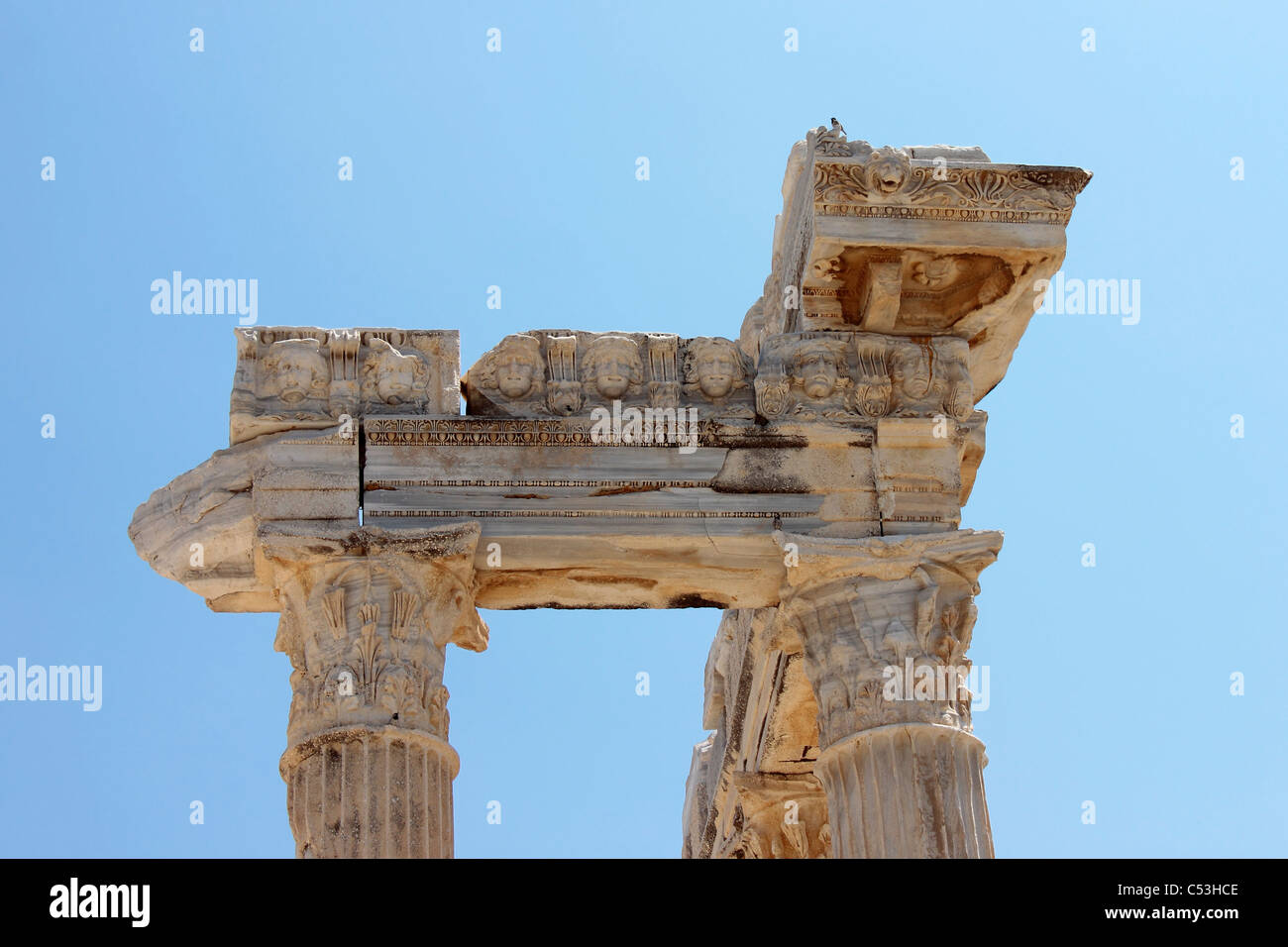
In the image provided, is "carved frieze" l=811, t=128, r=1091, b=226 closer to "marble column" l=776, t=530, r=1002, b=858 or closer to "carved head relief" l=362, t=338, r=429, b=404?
"marble column" l=776, t=530, r=1002, b=858

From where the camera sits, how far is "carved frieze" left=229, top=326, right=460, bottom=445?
2153 cm

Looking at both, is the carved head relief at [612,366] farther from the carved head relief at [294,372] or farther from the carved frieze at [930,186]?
the carved head relief at [294,372]

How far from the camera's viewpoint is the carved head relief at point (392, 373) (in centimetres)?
2173

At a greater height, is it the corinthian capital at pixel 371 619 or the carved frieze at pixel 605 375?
the carved frieze at pixel 605 375

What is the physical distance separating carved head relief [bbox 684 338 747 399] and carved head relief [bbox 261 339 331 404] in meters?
3.26

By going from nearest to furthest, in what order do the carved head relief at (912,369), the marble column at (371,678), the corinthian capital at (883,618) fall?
the marble column at (371,678) → the corinthian capital at (883,618) → the carved head relief at (912,369)

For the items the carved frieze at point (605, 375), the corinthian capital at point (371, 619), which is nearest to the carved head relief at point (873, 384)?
the carved frieze at point (605, 375)

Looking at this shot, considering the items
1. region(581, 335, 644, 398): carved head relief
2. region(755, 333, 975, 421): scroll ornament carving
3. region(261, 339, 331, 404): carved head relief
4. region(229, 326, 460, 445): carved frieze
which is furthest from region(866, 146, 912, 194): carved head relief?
region(261, 339, 331, 404): carved head relief

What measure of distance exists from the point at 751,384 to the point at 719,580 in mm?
1912

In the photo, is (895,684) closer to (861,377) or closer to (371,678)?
(861,377)

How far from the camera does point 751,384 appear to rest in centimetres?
2227

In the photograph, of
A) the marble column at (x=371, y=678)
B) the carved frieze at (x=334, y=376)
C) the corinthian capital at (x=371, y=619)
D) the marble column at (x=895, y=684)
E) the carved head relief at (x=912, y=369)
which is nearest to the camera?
the marble column at (x=371, y=678)

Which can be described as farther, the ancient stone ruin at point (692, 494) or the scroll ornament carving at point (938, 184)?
the scroll ornament carving at point (938, 184)
